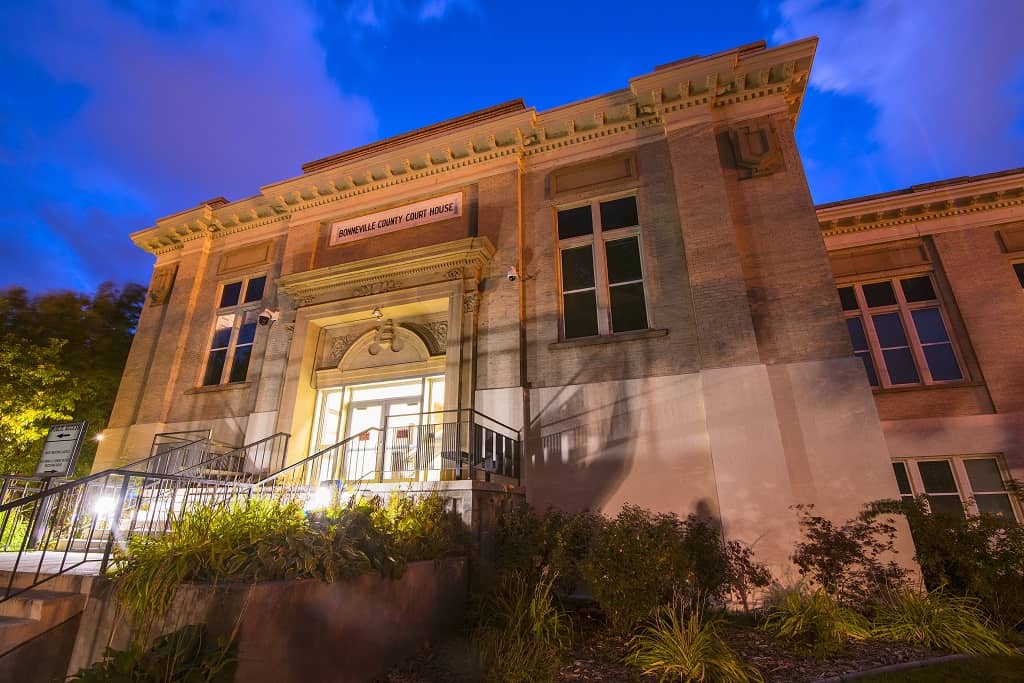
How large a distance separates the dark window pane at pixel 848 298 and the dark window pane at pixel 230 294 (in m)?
19.1

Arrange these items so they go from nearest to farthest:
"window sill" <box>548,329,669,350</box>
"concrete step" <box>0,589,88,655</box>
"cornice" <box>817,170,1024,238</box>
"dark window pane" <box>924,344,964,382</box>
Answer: "concrete step" <box>0,589,88,655</box>, "window sill" <box>548,329,669,350</box>, "dark window pane" <box>924,344,964,382</box>, "cornice" <box>817,170,1024,238</box>

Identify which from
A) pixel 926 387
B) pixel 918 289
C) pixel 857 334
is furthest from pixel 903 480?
pixel 918 289

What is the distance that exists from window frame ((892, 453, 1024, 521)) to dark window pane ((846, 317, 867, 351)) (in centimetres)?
339

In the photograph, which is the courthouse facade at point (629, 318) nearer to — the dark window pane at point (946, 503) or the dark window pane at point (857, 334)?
the dark window pane at point (857, 334)

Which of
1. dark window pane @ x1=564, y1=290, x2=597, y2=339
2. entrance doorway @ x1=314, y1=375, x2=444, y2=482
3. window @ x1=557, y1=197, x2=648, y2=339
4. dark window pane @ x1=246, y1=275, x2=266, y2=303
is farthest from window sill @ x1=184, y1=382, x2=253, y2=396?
window @ x1=557, y1=197, x2=648, y2=339

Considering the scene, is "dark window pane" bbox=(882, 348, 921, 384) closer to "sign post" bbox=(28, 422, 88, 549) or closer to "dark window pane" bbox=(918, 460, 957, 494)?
"dark window pane" bbox=(918, 460, 957, 494)

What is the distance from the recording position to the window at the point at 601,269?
11492mm

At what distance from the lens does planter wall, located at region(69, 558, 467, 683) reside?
395cm

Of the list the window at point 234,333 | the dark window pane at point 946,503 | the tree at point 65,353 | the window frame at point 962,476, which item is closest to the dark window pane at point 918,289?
the window frame at point 962,476

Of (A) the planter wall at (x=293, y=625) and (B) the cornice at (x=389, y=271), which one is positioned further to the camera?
(B) the cornice at (x=389, y=271)

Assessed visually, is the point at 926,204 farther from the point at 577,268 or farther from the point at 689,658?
the point at 689,658

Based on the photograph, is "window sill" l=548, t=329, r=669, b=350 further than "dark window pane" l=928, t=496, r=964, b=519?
No

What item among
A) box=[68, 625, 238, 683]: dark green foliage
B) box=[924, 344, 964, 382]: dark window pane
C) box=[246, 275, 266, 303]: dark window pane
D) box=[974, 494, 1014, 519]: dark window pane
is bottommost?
box=[68, 625, 238, 683]: dark green foliage

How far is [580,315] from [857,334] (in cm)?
864
